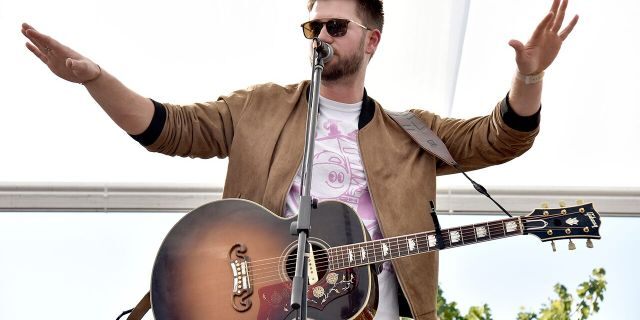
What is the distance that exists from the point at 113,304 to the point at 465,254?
86.1 inches

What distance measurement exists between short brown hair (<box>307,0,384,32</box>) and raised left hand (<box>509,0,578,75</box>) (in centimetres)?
84

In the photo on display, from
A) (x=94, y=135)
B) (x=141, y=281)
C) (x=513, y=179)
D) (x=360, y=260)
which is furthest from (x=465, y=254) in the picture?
(x=360, y=260)

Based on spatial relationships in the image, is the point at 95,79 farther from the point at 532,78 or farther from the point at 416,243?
the point at 532,78

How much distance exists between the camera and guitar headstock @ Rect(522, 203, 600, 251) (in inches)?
130

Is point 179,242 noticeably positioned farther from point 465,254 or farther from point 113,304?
point 465,254

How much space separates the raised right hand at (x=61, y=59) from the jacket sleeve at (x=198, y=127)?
0.31 metres

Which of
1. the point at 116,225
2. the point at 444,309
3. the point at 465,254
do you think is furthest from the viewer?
the point at 465,254

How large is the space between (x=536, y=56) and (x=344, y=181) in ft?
2.75

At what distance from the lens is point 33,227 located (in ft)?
18.5

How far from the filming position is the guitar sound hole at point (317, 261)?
10.6 ft

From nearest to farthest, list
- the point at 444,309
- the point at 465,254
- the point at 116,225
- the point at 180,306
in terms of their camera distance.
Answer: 1. the point at 180,306
2. the point at 444,309
3. the point at 116,225
4. the point at 465,254

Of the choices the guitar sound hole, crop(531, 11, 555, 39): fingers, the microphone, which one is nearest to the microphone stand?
the microphone

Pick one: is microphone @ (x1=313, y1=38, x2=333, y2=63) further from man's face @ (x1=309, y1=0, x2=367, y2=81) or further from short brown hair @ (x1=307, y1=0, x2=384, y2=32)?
short brown hair @ (x1=307, y1=0, x2=384, y2=32)

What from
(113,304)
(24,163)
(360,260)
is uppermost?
(24,163)
